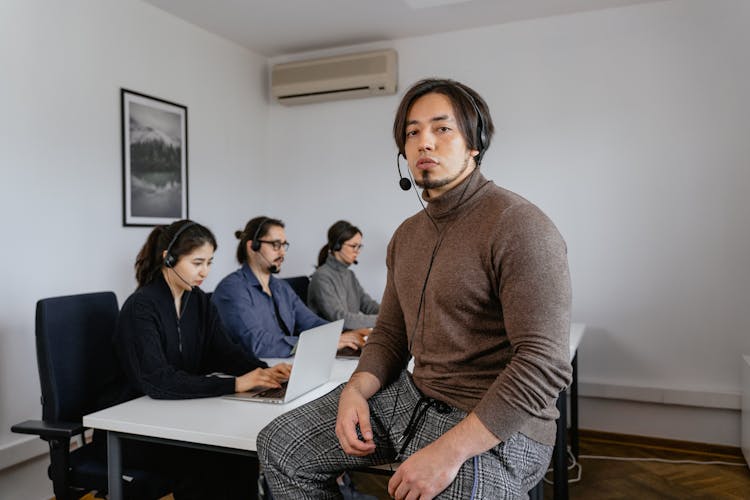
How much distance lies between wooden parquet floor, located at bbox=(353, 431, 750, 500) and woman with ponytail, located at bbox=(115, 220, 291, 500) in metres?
1.05

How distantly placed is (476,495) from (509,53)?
320 centimetres

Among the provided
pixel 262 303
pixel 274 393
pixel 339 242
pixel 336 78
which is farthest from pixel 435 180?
pixel 336 78

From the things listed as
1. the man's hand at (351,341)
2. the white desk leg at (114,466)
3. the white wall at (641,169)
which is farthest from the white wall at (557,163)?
the man's hand at (351,341)

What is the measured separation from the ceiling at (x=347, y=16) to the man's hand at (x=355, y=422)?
8.01 feet

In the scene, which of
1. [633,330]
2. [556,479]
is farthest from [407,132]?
[633,330]

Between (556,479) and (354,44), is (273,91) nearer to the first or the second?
(354,44)

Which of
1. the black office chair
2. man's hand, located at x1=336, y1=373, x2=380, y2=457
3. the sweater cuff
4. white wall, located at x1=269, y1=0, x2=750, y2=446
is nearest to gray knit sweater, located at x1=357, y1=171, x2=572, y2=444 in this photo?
the sweater cuff

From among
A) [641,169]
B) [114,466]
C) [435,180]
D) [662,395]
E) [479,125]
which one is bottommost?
[662,395]

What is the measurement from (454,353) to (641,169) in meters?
2.62

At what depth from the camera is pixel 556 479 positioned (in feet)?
7.72

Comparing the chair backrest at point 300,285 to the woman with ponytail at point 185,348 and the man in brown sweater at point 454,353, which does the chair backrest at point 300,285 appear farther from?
the man in brown sweater at point 454,353

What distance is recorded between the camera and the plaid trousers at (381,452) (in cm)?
115

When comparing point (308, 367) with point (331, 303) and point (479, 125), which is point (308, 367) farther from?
point (331, 303)

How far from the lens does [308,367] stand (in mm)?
1741
